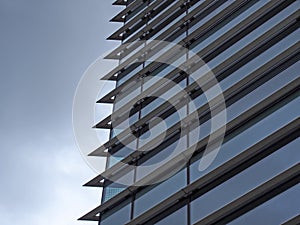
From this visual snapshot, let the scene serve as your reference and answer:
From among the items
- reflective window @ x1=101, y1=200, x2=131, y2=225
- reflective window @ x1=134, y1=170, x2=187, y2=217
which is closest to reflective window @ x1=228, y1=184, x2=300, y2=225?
reflective window @ x1=134, y1=170, x2=187, y2=217

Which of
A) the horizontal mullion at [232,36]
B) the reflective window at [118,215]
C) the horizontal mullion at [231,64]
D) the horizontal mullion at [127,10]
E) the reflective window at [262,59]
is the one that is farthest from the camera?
the horizontal mullion at [127,10]

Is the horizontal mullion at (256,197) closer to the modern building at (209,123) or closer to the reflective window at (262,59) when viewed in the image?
the modern building at (209,123)

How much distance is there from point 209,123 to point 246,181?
2145 mm

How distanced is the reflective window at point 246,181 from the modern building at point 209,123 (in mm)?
22

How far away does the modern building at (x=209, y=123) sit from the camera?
11.5 metres

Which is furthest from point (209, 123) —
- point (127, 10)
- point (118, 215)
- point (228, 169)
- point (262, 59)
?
point (127, 10)

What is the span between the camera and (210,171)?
40.9 ft

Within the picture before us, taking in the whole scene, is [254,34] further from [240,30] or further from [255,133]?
[255,133]

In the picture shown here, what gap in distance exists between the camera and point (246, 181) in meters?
11.6

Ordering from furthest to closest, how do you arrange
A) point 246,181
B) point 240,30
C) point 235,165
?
1. point 240,30
2. point 235,165
3. point 246,181

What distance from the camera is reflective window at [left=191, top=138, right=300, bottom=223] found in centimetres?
1127

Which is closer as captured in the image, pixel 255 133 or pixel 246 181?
pixel 246 181

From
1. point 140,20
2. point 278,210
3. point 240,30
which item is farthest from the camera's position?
point 140,20

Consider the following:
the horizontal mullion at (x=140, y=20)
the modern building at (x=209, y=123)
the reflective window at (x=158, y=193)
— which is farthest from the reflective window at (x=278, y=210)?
the horizontal mullion at (x=140, y=20)
